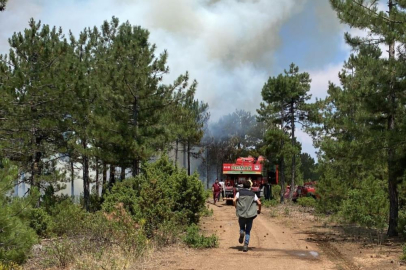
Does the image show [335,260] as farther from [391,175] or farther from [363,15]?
[363,15]

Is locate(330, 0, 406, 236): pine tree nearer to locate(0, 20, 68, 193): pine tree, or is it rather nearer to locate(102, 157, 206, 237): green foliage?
locate(102, 157, 206, 237): green foliage

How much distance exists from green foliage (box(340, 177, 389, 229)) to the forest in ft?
0.12

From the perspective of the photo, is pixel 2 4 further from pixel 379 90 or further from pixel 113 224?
pixel 379 90

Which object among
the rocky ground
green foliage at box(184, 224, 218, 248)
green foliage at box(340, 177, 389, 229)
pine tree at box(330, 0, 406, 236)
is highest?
pine tree at box(330, 0, 406, 236)

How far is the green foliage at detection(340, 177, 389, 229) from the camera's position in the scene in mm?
13539

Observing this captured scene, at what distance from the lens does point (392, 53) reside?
12.5 meters

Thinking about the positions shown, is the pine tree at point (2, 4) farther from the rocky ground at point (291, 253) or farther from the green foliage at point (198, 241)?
the green foliage at point (198, 241)

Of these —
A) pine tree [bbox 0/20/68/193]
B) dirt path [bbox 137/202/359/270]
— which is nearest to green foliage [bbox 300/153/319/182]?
pine tree [bbox 0/20/68/193]

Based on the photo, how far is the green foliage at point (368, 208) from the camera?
44.4 ft

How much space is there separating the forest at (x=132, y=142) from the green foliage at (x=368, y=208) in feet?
0.12

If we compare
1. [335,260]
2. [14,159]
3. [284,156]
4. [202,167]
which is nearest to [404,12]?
[335,260]

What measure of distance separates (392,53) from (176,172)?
790 centimetres

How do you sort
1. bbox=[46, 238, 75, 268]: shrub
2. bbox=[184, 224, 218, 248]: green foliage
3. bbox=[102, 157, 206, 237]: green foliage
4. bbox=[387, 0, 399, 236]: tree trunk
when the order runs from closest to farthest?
bbox=[46, 238, 75, 268]: shrub < bbox=[184, 224, 218, 248]: green foliage < bbox=[102, 157, 206, 237]: green foliage < bbox=[387, 0, 399, 236]: tree trunk

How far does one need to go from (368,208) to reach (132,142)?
1007 cm
